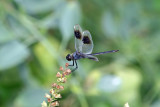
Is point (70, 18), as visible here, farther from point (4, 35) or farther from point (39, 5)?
point (4, 35)

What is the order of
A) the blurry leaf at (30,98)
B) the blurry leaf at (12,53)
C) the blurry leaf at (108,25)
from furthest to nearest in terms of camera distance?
the blurry leaf at (108,25) → the blurry leaf at (12,53) → the blurry leaf at (30,98)

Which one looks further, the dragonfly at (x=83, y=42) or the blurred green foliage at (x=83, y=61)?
the blurred green foliage at (x=83, y=61)

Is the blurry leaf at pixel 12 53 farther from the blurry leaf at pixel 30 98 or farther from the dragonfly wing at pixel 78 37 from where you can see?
the dragonfly wing at pixel 78 37

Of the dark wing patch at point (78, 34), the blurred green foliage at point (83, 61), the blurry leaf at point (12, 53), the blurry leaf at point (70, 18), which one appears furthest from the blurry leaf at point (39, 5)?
the dark wing patch at point (78, 34)

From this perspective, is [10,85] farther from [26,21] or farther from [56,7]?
[56,7]

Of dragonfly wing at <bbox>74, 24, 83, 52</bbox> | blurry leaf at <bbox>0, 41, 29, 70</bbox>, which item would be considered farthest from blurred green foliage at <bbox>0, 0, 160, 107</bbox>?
dragonfly wing at <bbox>74, 24, 83, 52</bbox>

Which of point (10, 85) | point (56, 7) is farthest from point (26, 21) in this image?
point (10, 85)

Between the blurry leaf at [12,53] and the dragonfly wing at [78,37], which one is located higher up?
the blurry leaf at [12,53]
